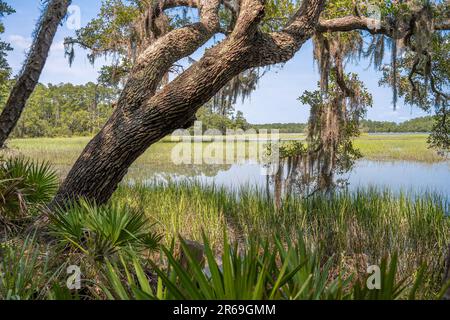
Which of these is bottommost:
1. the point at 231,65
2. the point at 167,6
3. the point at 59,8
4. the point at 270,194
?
the point at 270,194

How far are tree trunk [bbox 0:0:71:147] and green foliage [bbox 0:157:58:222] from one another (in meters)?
0.66

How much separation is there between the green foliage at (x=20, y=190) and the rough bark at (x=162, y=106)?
526 mm

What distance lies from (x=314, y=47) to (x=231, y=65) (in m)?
3.99

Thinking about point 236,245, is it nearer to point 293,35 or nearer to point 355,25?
point 293,35

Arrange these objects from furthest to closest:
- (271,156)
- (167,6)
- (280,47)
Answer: (271,156)
(167,6)
(280,47)

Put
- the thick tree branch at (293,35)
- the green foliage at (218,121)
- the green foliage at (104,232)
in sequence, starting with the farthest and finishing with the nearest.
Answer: the green foliage at (218,121) → the thick tree branch at (293,35) → the green foliage at (104,232)

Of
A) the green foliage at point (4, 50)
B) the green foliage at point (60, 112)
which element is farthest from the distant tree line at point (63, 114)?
the green foliage at point (4, 50)

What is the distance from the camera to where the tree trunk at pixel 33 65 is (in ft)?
16.3

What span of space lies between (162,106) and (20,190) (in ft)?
7.36

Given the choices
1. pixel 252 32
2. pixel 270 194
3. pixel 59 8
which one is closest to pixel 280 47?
pixel 252 32

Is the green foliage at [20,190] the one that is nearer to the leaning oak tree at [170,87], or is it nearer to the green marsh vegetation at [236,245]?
the green marsh vegetation at [236,245]
